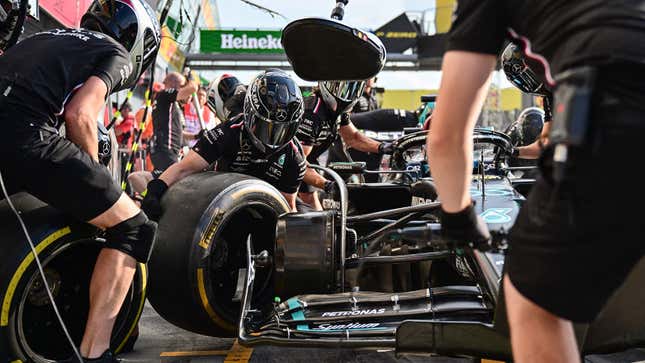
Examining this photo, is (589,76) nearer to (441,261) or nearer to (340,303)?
(340,303)

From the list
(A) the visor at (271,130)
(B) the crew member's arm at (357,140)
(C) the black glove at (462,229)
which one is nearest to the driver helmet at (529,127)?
(B) the crew member's arm at (357,140)

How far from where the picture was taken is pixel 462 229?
5.35 ft

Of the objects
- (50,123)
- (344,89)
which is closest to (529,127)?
(344,89)

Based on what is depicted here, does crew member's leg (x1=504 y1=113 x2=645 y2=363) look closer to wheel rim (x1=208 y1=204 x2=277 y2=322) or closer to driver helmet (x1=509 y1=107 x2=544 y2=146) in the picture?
wheel rim (x1=208 y1=204 x2=277 y2=322)

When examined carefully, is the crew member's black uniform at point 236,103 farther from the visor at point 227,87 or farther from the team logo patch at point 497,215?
the team logo patch at point 497,215

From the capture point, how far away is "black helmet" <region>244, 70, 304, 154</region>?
4.16 metres

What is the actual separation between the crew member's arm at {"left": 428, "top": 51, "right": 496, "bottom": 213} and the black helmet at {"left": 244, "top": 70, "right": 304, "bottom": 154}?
8.66 ft

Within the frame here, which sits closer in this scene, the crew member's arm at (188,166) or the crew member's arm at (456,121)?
the crew member's arm at (456,121)

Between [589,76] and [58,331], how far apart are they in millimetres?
2767

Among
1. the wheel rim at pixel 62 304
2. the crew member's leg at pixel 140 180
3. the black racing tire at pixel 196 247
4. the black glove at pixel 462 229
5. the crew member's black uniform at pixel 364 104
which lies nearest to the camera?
the black glove at pixel 462 229

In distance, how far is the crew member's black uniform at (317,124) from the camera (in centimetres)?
515

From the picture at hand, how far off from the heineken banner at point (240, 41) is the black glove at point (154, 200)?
1732 centimetres

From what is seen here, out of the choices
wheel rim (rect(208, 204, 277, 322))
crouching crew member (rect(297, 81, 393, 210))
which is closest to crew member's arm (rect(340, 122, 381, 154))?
crouching crew member (rect(297, 81, 393, 210))

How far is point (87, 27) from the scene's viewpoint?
3.36m
